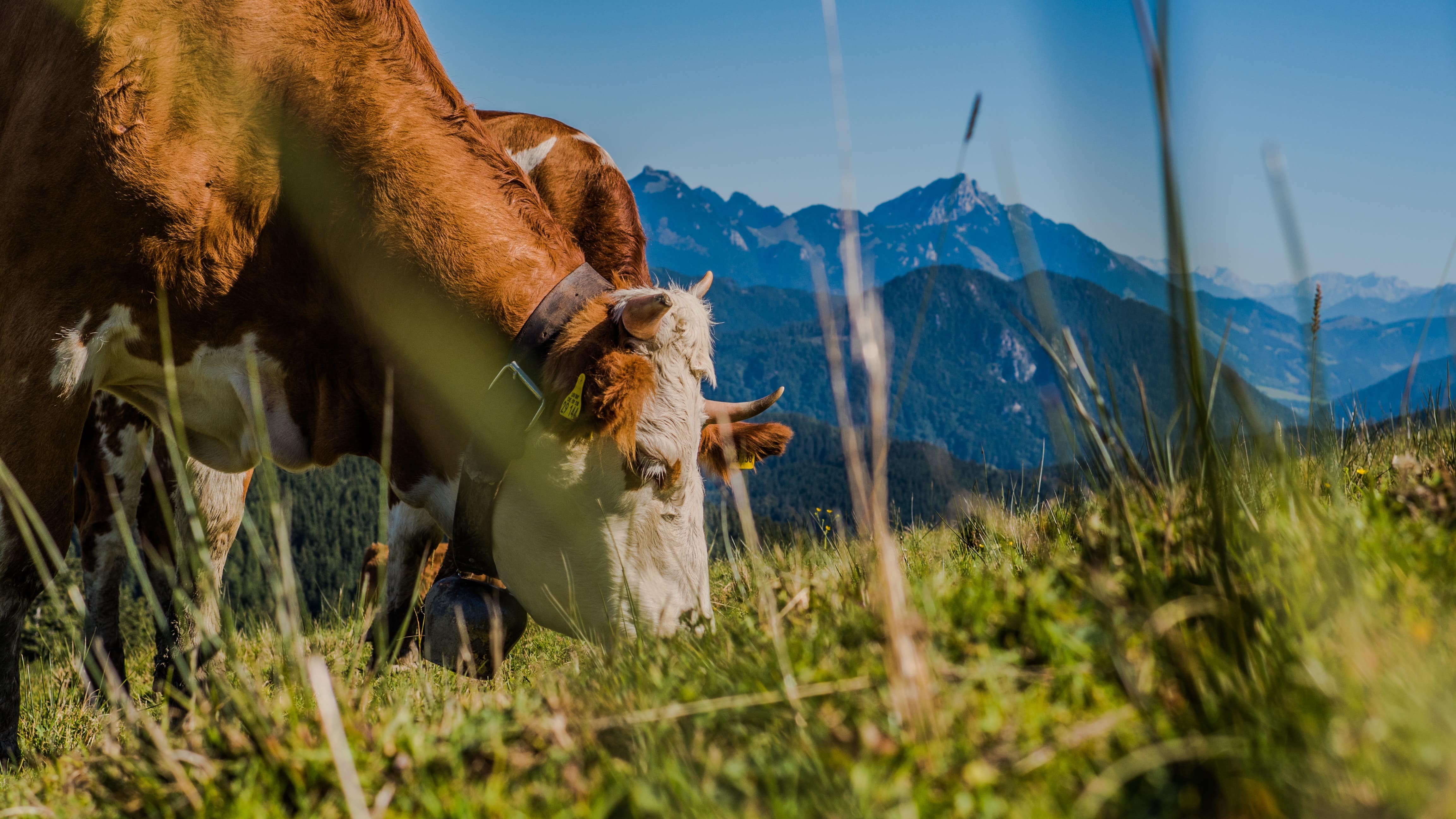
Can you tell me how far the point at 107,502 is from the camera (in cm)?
595

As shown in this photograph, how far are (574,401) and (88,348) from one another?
2192mm

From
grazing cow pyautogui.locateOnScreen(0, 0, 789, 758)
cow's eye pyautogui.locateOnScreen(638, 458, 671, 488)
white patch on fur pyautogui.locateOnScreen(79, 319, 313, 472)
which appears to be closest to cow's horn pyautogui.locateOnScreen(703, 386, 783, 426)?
grazing cow pyautogui.locateOnScreen(0, 0, 789, 758)

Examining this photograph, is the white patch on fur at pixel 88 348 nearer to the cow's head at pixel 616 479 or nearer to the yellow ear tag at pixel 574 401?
the cow's head at pixel 616 479

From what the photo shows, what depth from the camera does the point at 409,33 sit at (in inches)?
177

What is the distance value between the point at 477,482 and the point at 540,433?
1.54 feet

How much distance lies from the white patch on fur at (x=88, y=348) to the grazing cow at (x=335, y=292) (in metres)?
0.01

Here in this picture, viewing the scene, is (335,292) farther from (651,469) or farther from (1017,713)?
(1017,713)

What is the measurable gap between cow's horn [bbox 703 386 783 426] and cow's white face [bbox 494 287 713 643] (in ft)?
1.80

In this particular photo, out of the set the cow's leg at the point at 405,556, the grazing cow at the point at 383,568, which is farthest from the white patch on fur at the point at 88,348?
the grazing cow at the point at 383,568

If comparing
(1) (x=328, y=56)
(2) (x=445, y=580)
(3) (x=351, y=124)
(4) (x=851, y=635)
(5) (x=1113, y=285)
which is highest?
(1) (x=328, y=56)

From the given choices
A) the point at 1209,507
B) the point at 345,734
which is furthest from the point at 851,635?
the point at 345,734

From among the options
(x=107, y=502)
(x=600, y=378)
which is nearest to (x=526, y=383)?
(x=600, y=378)

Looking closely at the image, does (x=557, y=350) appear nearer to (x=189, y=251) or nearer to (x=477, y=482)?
(x=477, y=482)

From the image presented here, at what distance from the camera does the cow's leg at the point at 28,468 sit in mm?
3846
